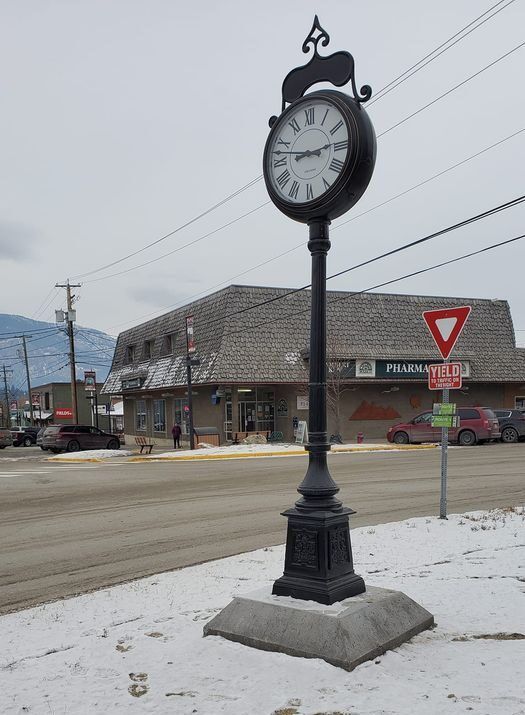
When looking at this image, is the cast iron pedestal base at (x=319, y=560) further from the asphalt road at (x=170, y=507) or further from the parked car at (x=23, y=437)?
the parked car at (x=23, y=437)

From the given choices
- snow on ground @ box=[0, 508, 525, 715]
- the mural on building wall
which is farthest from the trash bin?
snow on ground @ box=[0, 508, 525, 715]

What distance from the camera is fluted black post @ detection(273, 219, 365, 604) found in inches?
176

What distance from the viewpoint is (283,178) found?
5.21 meters

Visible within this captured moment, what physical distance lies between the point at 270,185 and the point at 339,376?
1038 inches

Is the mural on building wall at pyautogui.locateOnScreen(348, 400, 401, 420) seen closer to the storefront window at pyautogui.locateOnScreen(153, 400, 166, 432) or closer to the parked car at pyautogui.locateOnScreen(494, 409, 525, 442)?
the parked car at pyautogui.locateOnScreen(494, 409, 525, 442)

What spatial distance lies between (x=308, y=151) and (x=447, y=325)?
493 cm

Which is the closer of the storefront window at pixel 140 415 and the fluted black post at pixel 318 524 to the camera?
the fluted black post at pixel 318 524

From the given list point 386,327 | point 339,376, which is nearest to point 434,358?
point 386,327

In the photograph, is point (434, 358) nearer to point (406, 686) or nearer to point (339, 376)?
point (339, 376)

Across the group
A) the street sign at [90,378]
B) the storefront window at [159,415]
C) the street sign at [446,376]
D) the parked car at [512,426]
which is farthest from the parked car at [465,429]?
the street sign at [90,378]

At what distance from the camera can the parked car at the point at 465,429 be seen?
27656 millimetres

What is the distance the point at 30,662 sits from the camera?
421cm

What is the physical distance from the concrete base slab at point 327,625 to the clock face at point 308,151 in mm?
2889

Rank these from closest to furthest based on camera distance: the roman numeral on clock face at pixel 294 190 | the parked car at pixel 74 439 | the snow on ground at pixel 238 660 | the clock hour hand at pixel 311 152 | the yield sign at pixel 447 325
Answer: the snow on ground at pixel 238 660, the clock hour hand at pixel 311 152, the roman numeral on clock face at pixel 294 190, the yield sign at pixel 447 325, the parked car at pixel 74 439
